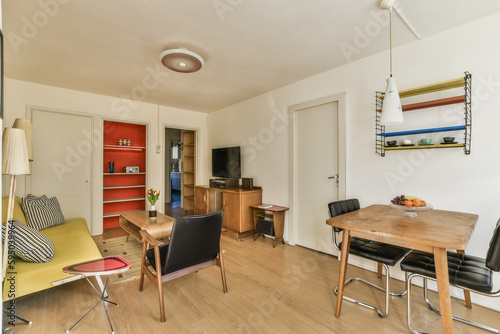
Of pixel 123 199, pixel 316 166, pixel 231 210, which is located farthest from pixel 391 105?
pixel 123 199

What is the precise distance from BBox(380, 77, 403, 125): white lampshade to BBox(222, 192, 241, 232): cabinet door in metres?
2.62

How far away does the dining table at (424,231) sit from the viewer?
1.43m

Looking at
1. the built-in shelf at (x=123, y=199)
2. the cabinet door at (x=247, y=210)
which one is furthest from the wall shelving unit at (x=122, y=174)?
the cabinet door at (x=247, y=210)

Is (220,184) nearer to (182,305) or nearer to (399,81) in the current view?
(182,305)

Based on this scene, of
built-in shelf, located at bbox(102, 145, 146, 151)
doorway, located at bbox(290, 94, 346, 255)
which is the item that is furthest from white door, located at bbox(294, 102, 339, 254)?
built-in shelf, located at bbox(102, 145, 146, 151)

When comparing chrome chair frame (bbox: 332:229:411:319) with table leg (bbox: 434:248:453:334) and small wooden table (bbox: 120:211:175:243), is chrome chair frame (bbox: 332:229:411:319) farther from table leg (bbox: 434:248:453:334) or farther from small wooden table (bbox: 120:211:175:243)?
small wooden table (bbox: 120:211:175:243)

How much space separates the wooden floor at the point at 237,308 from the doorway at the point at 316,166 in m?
0.81

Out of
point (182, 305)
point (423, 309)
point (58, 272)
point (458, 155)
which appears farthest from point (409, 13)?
point (58, 272)

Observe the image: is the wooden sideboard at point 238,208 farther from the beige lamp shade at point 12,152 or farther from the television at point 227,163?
the beige lamp shade at point 12,152

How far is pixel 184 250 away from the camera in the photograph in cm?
198

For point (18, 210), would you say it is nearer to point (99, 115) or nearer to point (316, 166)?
point (99, 115)

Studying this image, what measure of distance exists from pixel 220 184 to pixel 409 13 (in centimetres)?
360

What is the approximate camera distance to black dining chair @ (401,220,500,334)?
1.45 m

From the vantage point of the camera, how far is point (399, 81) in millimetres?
2615
